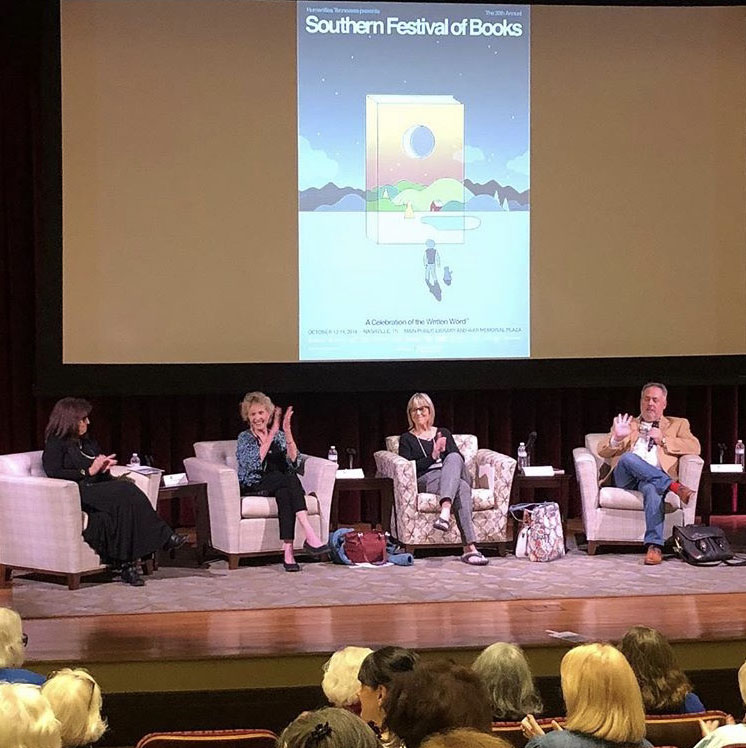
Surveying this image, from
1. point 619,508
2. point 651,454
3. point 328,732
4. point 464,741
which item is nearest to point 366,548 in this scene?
point 619,508

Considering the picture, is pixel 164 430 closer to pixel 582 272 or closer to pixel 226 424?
pixel 226 424

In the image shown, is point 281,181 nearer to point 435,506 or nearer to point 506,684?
point 435,506

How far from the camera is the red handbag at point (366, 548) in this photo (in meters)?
6.81

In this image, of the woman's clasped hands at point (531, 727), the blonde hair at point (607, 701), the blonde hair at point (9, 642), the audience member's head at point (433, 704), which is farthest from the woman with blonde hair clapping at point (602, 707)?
the blonde hair at point (9, 642)

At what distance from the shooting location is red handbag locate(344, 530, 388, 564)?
681 cm

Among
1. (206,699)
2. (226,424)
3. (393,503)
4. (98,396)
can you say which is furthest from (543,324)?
(206,699)

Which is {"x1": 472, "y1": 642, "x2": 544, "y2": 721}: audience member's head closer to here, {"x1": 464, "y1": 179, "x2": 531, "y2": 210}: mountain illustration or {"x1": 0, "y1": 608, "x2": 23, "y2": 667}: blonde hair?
{"x1": 0, "y1": 608, "x2": 23, "y2": 667}: blonde hair

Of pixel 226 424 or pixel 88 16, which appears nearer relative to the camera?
pixel 88 16

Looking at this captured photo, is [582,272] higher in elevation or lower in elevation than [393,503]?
higher

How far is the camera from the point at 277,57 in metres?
7.46

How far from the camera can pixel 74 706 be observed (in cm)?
271

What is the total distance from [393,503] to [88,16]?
10.4ft

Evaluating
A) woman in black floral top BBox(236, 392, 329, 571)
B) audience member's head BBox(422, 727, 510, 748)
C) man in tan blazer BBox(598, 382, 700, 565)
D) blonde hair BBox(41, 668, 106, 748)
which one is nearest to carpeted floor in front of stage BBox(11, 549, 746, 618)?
woman in black floral top BBox(236, 392, 329, 571)

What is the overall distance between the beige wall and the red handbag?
1308mm
